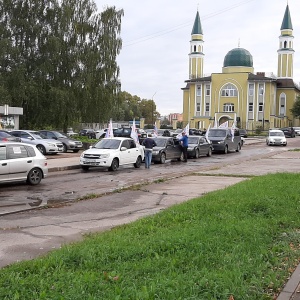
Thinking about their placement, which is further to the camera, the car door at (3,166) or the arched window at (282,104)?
the arched window at (282,104)

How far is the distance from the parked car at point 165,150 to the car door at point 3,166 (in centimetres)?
1174

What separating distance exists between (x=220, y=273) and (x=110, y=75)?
3892 cm

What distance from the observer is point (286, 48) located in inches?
3819

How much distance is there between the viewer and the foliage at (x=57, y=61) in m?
39.0

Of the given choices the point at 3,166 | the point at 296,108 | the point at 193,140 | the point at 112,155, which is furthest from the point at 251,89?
the point at 3,166

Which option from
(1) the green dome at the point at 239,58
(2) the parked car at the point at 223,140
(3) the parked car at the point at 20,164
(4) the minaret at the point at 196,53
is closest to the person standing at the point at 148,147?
(3) the parked car at the point at 20,164

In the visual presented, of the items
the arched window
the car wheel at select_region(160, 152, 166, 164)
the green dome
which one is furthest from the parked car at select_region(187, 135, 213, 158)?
the arched window

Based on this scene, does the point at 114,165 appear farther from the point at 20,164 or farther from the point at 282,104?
the point at 282,104

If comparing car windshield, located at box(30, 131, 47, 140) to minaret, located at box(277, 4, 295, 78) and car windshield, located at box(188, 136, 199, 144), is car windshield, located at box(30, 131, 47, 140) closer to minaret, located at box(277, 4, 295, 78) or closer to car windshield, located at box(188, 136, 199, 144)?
car windshield, located at box(188, 136, 199, 144)

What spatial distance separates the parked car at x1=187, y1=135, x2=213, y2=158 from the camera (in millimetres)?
29656

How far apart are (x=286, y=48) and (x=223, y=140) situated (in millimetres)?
70372

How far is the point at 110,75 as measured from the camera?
42812 millimetres

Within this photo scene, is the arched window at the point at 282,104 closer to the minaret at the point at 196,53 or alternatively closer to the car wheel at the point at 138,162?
the minaret at the point at 196,53

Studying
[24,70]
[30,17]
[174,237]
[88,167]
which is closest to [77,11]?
[30,17]
